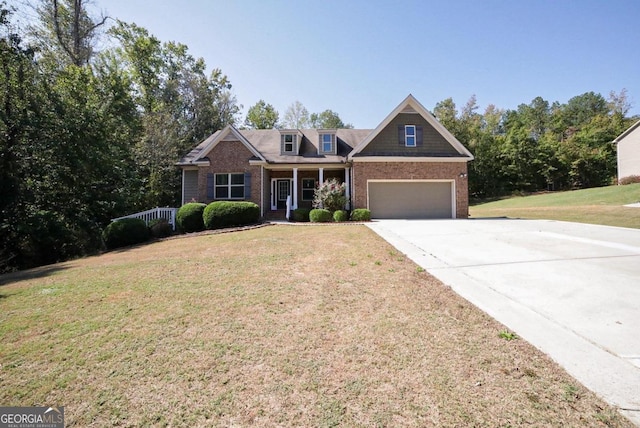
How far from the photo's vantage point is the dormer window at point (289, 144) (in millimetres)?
17875

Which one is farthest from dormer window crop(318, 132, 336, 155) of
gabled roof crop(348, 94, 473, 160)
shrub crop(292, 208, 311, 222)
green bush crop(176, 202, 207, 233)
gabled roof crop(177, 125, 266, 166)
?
green bush crop(176, 202, 207, 233)

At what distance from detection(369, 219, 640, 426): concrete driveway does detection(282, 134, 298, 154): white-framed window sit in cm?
1084

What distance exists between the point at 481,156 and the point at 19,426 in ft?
143

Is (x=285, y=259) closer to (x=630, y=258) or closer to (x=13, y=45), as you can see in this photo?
(x=630, y=258)

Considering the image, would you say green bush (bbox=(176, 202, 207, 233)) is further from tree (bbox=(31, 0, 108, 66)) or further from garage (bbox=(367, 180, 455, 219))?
tree (bbox=(31, 0, 108, 66))

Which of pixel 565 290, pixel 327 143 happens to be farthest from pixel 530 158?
pixel 565 290

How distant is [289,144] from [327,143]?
2.40 metres

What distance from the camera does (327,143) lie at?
18.2m

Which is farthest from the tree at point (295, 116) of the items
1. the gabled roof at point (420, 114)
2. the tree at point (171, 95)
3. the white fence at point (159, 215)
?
the white fence at point (159, 215)

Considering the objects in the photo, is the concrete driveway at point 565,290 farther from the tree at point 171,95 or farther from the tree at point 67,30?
the tree at point 67,30

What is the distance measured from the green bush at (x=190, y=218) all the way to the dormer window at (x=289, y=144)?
655 cm

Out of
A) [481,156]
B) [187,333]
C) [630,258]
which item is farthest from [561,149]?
[187,333]

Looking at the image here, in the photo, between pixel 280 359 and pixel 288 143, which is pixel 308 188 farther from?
pixel 280 359

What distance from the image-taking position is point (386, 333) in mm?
3408
